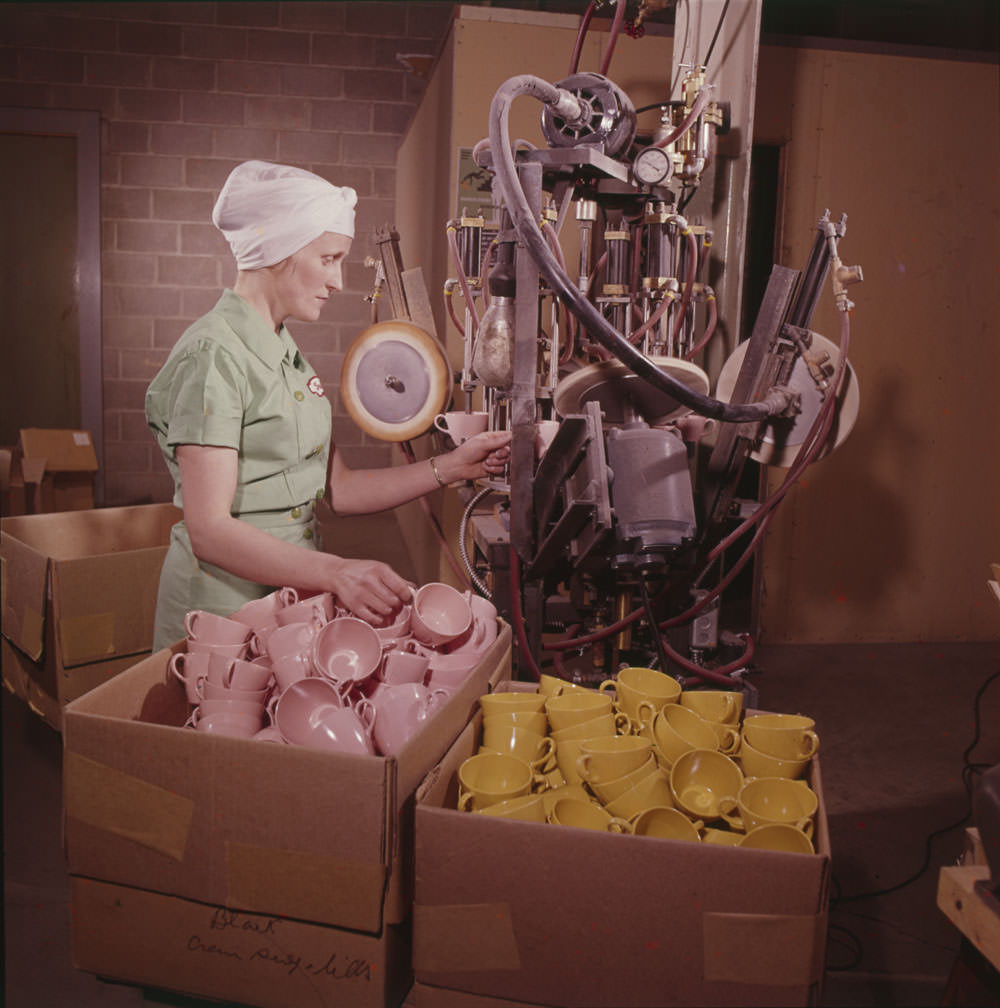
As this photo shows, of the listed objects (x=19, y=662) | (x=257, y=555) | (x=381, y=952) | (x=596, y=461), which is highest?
(x=596, y=461)

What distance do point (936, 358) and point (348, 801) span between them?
3084mm

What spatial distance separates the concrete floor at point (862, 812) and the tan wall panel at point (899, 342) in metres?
0.23

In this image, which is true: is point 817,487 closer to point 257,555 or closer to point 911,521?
point 911,521

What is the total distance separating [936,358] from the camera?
3.24 meters

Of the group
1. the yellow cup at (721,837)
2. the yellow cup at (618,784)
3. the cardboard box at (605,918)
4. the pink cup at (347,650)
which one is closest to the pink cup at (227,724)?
the pink cup at (347,650)

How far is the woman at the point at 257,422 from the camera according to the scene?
4.13 ft

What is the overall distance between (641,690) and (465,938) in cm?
46

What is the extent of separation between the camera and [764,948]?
79 centimetres

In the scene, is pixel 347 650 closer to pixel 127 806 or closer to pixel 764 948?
pixel 127 806

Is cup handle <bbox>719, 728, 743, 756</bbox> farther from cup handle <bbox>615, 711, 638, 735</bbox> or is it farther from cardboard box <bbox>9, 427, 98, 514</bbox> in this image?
cardboard box <bbox>9, 427, 98, 514</bbox>

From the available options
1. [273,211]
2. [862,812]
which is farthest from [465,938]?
[862,812]

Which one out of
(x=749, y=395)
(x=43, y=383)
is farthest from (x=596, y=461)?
(x=43, y=383)

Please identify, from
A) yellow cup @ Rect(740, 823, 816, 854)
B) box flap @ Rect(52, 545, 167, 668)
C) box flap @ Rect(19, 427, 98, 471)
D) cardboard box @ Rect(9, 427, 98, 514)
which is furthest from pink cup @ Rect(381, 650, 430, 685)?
box flap @ Rect(19, 427, 98, 471)

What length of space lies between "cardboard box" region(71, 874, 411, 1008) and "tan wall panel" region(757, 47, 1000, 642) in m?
2.67
